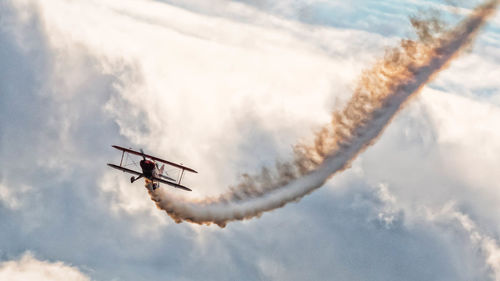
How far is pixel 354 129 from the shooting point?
104 metres

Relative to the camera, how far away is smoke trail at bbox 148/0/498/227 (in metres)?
92.4

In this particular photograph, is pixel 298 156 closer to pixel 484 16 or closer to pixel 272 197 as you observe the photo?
pixel 272 197

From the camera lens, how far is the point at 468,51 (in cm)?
8962

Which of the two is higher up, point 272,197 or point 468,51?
point 468,51

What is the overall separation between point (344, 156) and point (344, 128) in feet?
18.5

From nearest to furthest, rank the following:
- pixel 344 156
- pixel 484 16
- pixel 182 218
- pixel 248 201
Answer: pixel 484 16
pixel 344 156
pixel 248 201
pixel 182 218

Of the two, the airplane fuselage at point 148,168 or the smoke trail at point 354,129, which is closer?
the smoke trail at point 354,129

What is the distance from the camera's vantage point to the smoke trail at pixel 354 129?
92.4 meters

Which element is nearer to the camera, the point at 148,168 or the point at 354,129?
the point at 354,129

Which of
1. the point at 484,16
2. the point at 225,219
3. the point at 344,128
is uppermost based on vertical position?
the point at 484,16

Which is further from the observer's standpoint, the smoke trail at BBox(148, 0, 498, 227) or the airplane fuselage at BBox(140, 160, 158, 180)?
the airplane fuselage at BBox(140, 160, 158, 180)

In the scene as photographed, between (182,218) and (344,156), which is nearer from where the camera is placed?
(344,156)

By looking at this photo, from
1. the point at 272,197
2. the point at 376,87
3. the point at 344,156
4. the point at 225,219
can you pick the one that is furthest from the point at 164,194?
the point at 376,87

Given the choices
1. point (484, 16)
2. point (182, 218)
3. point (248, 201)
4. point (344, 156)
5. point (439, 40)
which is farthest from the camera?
point (182, 218)
